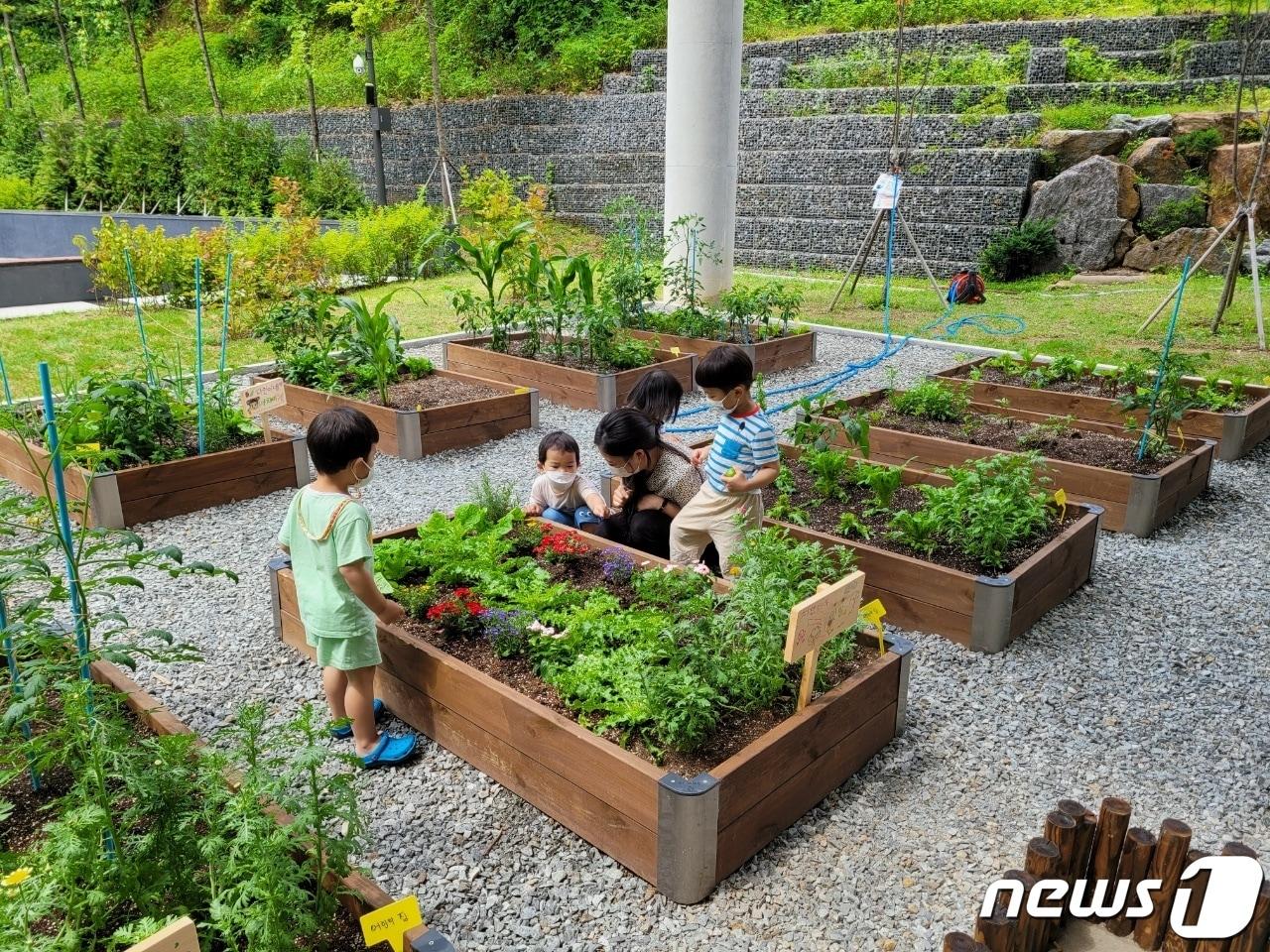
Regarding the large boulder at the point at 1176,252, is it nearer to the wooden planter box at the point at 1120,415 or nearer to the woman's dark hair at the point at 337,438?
the wooden planter box at the point at 1120,415

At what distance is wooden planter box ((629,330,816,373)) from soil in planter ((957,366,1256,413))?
1.67 metres

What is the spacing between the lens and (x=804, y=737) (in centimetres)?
266

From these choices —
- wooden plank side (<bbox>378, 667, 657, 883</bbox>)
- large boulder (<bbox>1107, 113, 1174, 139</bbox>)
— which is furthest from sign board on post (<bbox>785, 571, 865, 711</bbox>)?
large boulder (<bbox>1107, 113, 1174, 139</bbox>)

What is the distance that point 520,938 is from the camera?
231 centimetres

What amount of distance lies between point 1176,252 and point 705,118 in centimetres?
645

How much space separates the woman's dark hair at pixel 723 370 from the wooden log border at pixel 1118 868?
1854 millimetres

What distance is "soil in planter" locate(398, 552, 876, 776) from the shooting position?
8.41ft

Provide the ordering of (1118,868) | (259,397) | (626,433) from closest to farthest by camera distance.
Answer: (1118,868) < (626,433) < (259,397)

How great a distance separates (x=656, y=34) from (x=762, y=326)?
454 inches

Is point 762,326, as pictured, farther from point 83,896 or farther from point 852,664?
point 83,896

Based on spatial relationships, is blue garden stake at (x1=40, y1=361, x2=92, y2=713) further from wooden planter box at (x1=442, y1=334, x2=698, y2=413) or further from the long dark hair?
wooden planter box at (x1=442, y1=334, x2=698, y2=413)

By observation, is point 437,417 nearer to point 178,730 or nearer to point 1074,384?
point 178,730

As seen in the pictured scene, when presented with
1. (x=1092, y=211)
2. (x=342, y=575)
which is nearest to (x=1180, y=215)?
(x=1092, y=211)

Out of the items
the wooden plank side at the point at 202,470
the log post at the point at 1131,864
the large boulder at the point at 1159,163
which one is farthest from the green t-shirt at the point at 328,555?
the large boulder at the point at 1159,163
